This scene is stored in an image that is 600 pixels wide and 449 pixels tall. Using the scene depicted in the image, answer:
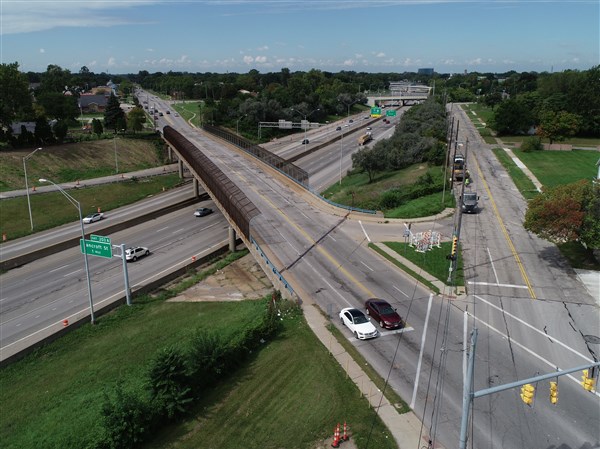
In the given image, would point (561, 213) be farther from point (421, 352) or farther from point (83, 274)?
point (83, 274)

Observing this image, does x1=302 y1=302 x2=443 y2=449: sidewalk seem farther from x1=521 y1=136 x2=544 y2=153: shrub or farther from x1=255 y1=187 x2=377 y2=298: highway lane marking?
x1=521 y1=136 x2=544 y2=153: shrub

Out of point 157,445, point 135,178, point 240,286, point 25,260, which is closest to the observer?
point 157,445

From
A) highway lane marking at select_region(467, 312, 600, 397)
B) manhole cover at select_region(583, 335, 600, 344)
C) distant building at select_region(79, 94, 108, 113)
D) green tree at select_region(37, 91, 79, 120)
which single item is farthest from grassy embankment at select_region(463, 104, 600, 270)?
distant building at select_region(79, 94, 108, 113)

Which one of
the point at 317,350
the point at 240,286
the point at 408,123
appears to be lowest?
the point at 240,286

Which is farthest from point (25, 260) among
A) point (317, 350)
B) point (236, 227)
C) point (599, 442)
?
point (599, 442)

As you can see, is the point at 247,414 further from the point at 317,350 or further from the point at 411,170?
the point at 411,170

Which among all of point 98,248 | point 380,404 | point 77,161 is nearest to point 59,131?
point 77,161
